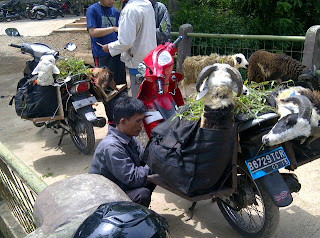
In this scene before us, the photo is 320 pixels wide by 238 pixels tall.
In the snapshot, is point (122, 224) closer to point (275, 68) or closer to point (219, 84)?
point (219, 84)

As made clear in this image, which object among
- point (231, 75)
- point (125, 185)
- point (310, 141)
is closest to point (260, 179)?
point (310, 141)

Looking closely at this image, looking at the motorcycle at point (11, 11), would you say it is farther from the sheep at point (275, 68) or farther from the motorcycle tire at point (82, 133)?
the sheep at point (275, 68)

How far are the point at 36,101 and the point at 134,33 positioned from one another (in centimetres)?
163

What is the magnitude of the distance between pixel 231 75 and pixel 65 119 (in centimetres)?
327

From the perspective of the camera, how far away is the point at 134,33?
4605 mm

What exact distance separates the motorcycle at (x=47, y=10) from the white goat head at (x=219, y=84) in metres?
19.5

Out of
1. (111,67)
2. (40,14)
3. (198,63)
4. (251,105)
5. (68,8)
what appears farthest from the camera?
(68,8)

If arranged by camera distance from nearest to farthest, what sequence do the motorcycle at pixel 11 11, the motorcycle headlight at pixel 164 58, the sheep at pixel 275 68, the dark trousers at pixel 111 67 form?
the motorcycle headlight at pixel 164 58
the sheep at pixel 275 68
the dark trousers at pixel 111 67
the motorcycle at pixel 11 11

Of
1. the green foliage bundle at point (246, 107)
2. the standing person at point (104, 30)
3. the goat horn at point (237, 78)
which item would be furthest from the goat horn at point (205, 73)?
the standing person at point (104, 30)

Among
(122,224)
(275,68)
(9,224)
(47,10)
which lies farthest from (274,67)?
(47,10)

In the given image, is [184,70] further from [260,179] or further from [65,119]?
[260,179]

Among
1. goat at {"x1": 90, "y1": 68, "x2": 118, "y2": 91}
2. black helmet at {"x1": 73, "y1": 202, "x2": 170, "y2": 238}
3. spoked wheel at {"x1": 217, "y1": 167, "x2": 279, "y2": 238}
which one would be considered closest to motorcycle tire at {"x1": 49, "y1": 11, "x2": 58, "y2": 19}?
goat at {"x1": 90, "y1": 68, "x2": 118, "y2": 91}

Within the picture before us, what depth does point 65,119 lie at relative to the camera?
532cm

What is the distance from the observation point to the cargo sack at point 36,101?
4.92 metres
